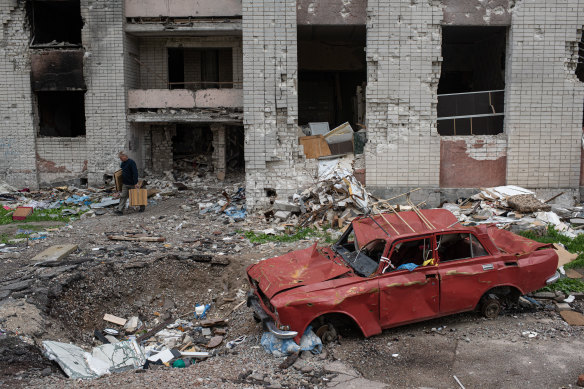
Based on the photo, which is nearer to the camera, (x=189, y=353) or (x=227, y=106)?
(x=189, y=353)

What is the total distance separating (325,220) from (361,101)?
4.39 metres

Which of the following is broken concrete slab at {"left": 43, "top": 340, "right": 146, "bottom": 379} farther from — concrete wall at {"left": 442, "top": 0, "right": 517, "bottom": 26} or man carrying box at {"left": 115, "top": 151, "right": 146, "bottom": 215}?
concrete wall at {"left": 442, "top": 0, "right": 517, "bottom": 26}

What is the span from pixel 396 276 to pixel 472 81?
12.6 meters

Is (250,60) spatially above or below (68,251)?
above

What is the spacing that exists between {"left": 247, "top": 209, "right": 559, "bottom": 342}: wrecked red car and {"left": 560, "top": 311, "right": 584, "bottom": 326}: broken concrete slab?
0.50 metres

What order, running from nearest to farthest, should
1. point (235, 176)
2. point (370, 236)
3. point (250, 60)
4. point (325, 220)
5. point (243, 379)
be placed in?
point (243, 379) < point (370, 236) < point (325, 220) < point (250, 60) < point (235, 176)

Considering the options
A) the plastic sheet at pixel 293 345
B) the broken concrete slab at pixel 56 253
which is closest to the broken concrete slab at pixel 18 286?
the broken concrete slab at pixel 56 253

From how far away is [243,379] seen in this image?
17.0ft

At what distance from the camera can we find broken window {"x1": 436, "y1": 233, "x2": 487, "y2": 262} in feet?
21.4

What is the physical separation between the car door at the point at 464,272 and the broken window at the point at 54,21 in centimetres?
1406

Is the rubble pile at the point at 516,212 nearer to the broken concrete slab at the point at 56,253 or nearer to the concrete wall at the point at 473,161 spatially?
the concrete wall at the point at 473,161

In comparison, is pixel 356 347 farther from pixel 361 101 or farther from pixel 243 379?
pixel 361 101

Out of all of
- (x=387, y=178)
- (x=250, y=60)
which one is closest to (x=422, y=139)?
(x=387, y=178)

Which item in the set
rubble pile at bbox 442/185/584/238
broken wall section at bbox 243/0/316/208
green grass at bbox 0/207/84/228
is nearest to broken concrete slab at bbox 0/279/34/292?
green grass at bbox 0/207/84/228
